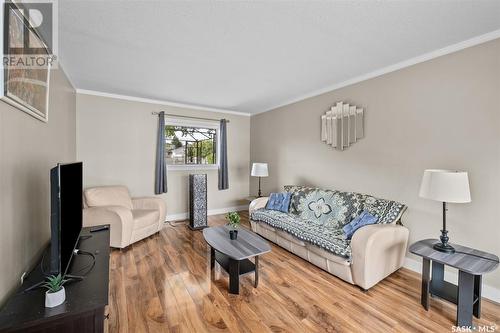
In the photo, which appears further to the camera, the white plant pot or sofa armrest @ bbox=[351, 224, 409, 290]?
sofa armrest @ bbox=[351, 224, 409, 290]

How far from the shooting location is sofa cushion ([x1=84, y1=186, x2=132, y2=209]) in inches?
127

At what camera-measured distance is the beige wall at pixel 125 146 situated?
12.2 feet

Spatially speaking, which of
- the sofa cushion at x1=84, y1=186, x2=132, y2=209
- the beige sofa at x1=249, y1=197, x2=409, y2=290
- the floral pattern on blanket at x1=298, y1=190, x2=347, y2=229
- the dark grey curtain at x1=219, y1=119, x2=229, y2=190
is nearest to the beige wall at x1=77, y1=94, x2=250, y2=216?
the dark grey curtain at x1=219, y1=119, x2=229, y2=190

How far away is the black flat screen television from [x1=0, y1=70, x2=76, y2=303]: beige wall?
0.83 feet

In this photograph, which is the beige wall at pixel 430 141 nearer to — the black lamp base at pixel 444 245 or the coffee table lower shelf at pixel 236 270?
the black lamp base at pixel 444 245

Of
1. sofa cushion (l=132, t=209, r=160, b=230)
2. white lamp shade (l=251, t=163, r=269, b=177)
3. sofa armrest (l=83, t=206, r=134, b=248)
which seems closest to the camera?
sofa armrest (l=83, t=206, r=134, b=248)

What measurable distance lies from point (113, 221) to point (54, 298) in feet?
6.55

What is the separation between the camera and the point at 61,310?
108 centimetres

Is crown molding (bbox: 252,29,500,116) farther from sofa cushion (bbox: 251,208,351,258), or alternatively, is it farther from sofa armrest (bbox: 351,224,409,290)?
sofa cushion (bbox: 251,208,351,258)

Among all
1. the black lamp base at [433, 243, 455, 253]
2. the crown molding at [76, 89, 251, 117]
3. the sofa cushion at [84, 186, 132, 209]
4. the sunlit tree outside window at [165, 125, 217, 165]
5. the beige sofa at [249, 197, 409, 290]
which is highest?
the crown molding at [76, 89, 251, 117]

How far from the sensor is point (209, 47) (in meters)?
2.26

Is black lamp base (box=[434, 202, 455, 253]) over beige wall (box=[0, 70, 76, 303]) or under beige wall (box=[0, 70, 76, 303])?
under

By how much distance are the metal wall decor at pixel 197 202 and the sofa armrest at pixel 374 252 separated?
106 inches

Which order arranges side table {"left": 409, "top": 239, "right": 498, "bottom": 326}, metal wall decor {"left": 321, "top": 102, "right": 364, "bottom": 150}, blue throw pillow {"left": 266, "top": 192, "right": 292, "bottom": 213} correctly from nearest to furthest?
side table {"left": 409, "top": 239, "right": 498, "bottom": 326} < metal wall decor {"left": 321, "top": 102, "right": 364, "bottom": 150} < blue throw pillow {"left": 266, "top": 192, "right": 292, "bottom": 213}
